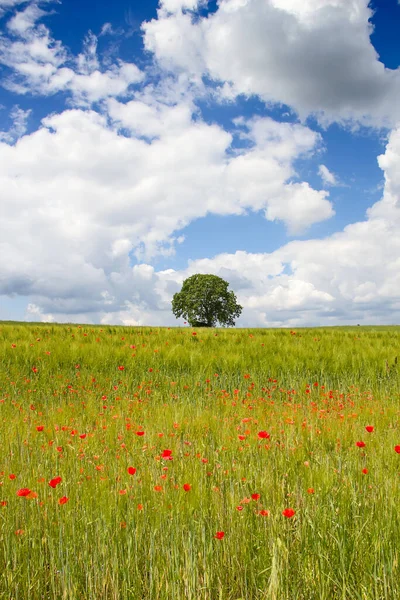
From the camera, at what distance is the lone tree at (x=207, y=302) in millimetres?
49875

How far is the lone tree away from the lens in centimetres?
4988

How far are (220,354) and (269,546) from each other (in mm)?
8576

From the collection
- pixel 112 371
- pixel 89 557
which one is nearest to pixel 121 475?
pixel 89 557

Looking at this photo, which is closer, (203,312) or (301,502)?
(301,502)

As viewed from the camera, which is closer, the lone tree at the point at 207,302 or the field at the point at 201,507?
the field at the point at 201,507

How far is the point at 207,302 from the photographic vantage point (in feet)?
165

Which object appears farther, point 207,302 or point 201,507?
point 207,302

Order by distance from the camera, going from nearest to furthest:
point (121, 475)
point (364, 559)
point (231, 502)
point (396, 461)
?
point (364, 559)
point (231, 502)
point (121, 475)
point (396, 461)

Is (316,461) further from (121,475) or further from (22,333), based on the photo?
(22,333)

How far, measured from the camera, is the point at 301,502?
2.75 metres

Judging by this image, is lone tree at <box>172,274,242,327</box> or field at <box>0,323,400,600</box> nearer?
field at <box>0,323,400,600</box>

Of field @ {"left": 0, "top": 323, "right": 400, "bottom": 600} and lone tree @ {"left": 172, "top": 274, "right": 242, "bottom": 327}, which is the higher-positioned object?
lone tree @ {"left": 172, "top": 274, "right": 242, "bottom": 327}

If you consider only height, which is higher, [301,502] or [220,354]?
[220,354]

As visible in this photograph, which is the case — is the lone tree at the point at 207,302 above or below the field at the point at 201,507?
above
